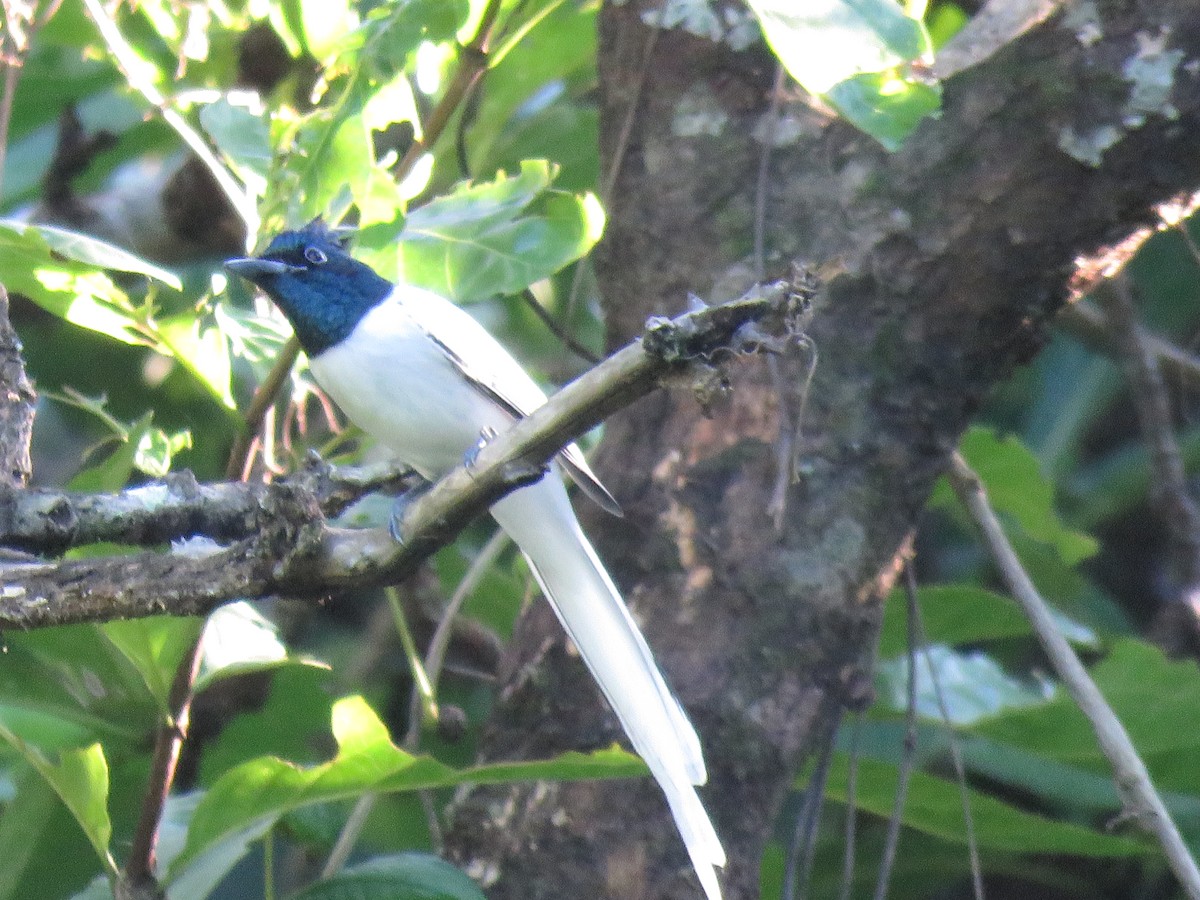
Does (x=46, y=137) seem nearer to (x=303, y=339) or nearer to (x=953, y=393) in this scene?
(x=303, y=339)

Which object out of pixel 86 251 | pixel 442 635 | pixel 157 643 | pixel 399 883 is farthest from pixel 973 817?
pixel 86 251

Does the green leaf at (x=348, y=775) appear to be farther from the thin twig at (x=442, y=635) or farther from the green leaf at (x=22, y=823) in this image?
the thin twig at (x=442, y=635)

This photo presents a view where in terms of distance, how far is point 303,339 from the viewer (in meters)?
2.63

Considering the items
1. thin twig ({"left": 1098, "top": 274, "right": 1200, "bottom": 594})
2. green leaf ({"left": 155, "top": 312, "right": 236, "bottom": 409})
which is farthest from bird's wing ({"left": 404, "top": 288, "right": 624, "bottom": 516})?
thin twig ({"left": 1098, "top": 274, "right": 1200, "bottom": 594})

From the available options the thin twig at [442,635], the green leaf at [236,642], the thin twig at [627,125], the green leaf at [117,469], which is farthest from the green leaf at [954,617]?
the green leaf at [117,469]

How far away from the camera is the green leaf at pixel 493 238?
91.7 inches

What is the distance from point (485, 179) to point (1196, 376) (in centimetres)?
193

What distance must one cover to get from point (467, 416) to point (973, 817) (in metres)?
1.25

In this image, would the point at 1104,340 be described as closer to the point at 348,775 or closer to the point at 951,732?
the point at 951,732

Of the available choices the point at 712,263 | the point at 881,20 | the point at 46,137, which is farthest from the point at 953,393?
the point at 46,137

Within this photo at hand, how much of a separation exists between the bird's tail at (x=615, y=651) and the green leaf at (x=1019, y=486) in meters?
1.15

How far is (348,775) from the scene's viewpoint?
208cm

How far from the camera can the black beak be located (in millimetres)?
2689

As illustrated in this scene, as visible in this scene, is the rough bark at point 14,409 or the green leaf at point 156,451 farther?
the green leaf at point 156,451
